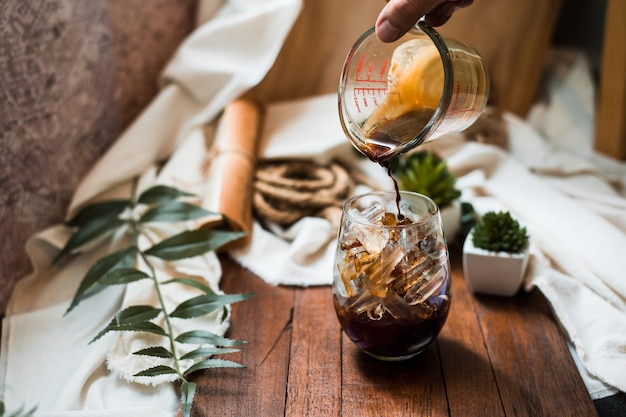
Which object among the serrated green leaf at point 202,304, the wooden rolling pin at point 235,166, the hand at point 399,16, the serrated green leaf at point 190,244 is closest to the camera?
the hand at point 399,16

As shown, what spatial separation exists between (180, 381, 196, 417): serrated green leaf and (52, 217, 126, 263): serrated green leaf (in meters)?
0.48

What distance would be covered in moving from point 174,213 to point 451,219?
547 millimetres

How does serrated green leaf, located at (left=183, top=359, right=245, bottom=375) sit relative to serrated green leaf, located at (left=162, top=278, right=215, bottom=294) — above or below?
above

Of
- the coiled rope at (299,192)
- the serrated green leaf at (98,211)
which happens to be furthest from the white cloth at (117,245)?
the coiled rope at (299,192)

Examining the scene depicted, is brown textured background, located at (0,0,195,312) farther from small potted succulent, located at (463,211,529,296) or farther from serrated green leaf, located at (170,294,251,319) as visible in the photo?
small potted succulent, located at (463,211,529,296)

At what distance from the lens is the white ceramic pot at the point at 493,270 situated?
111 cm

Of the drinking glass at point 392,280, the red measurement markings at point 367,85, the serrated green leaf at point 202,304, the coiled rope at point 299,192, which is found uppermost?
the red measurement markings at point 367,85

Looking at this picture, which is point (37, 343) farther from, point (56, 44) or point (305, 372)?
point (56, 44)

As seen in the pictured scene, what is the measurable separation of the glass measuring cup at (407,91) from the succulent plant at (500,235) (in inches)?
8.9

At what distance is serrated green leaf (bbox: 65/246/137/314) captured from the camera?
115 cm

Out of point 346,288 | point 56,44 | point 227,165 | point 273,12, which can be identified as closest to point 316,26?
point 273,12

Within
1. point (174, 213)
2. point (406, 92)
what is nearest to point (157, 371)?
point (174, 213)

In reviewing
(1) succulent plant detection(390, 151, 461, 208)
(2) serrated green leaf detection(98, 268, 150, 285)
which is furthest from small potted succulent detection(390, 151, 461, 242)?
(2) serrated green leaf detection(98, 268, 150, 285)

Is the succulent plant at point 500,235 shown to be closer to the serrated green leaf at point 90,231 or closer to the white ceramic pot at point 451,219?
the white ceramic pot at point 451,219
